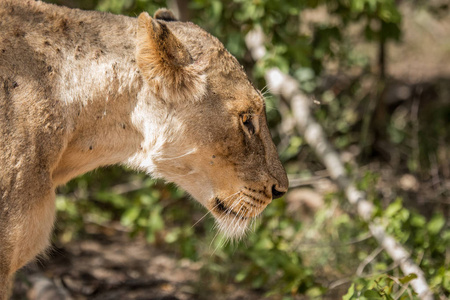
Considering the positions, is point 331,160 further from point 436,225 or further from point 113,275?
point 113,275

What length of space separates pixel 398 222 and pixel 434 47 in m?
6.30

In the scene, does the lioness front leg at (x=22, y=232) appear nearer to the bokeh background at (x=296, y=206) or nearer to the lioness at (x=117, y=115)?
the lioness at (x=117, y=115)

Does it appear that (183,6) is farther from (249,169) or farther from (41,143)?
(41,143)

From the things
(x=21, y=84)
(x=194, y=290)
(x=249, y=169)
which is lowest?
(x=194, y=290)

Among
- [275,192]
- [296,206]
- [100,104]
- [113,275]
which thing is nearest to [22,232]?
[100,104]

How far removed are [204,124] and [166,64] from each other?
1.26ft

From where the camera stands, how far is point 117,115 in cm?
296

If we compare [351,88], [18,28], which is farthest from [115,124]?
[351,88]

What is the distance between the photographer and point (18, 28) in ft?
9.20

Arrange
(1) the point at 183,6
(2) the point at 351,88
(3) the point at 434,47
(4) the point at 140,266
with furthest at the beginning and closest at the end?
1. (3) the point at 434,47
2. (2) the point at 351,88
3. (1) the point at 183,6
4. (4) the point at 140,266

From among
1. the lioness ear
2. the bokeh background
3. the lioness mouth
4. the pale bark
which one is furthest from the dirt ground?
the lioness ear

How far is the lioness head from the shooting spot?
290 centimetres

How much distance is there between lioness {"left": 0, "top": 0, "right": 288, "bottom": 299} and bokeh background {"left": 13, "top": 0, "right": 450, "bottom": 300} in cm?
77

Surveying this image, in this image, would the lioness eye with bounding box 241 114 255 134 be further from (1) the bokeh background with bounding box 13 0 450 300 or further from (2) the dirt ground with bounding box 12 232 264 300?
(2) the dirt ground with bounding box 12 232 264 300
